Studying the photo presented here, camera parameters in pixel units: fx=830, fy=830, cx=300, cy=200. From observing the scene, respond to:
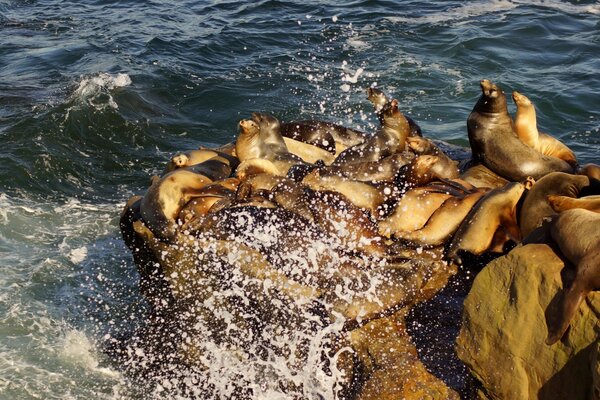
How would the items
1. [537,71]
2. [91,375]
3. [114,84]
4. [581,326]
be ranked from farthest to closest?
1. [537,71]
2. [114,84]
3. [91,375]
4. [581,326]

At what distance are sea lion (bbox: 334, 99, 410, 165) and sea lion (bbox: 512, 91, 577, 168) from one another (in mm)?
1022

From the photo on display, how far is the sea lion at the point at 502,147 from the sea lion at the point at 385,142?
681 millimetres

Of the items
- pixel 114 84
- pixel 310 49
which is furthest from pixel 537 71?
pixel 114 84

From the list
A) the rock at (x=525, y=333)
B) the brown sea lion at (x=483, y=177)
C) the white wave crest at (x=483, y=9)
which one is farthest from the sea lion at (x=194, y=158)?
the white wave crest at (x=483, y=9)

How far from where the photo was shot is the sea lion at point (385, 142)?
7.37m

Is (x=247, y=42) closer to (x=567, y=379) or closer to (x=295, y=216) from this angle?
(x=295, y=216)

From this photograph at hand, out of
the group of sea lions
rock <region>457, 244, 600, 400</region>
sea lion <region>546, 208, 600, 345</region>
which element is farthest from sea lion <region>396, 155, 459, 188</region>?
sea lion <region>546, 208, 600, 345</region>

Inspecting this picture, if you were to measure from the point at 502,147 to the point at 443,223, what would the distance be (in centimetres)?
146

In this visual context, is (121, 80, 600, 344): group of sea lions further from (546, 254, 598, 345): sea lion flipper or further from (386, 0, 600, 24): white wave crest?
(386, 0, 600, 24): white wave crest

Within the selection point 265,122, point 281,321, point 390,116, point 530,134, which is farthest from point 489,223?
point 265,122

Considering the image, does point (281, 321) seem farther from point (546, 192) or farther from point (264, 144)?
point (264, 144)

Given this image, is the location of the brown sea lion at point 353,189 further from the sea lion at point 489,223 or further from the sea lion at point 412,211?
the sea lion at point 489,223

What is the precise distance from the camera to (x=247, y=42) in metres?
16.7

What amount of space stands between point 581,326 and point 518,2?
16.9 metres
